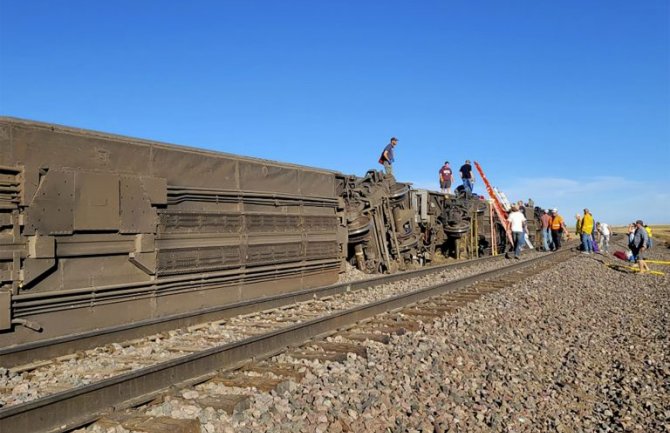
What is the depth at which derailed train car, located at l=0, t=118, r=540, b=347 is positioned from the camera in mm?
6781

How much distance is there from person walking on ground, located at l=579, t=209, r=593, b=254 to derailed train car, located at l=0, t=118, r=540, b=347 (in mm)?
15117

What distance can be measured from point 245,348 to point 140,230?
3.23 metres

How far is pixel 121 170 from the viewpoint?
8.14 metres

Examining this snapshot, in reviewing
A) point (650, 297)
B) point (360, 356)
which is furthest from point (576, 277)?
point (360, 356)

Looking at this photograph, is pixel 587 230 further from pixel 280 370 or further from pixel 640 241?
pixel 280 370

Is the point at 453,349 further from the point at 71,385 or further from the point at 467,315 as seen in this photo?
the point at 71,385

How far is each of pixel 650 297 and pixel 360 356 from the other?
8.48 metres

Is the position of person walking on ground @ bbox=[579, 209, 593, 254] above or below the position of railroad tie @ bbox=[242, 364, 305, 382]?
above

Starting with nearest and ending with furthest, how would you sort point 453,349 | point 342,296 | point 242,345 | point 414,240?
point 242,345 < point 453,349 < point 342,296 < point 414,240

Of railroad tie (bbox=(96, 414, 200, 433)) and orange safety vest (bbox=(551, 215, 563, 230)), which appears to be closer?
railroad tie (bbox=(96, 414, 200, 433))

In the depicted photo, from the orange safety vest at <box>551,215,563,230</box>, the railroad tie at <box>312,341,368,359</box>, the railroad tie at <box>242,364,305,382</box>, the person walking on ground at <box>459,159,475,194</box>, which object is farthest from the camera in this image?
the orange safety vest at <box>551,215,563,230</box>

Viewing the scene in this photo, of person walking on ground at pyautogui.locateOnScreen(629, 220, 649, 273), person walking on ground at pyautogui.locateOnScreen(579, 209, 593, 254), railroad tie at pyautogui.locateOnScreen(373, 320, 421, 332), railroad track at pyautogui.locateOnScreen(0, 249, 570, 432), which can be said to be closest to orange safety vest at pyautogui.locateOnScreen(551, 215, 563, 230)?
person walking on ground at pyautogui.locateOnScreen(579, 209, 593, 254)

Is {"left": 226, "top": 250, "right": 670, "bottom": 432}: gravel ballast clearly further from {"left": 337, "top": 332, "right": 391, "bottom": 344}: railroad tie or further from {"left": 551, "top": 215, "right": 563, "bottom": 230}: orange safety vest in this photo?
{"left": 551, "top": 215, "right": 563, "bottom": 230}: orange safety vest

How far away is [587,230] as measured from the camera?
25.5m
